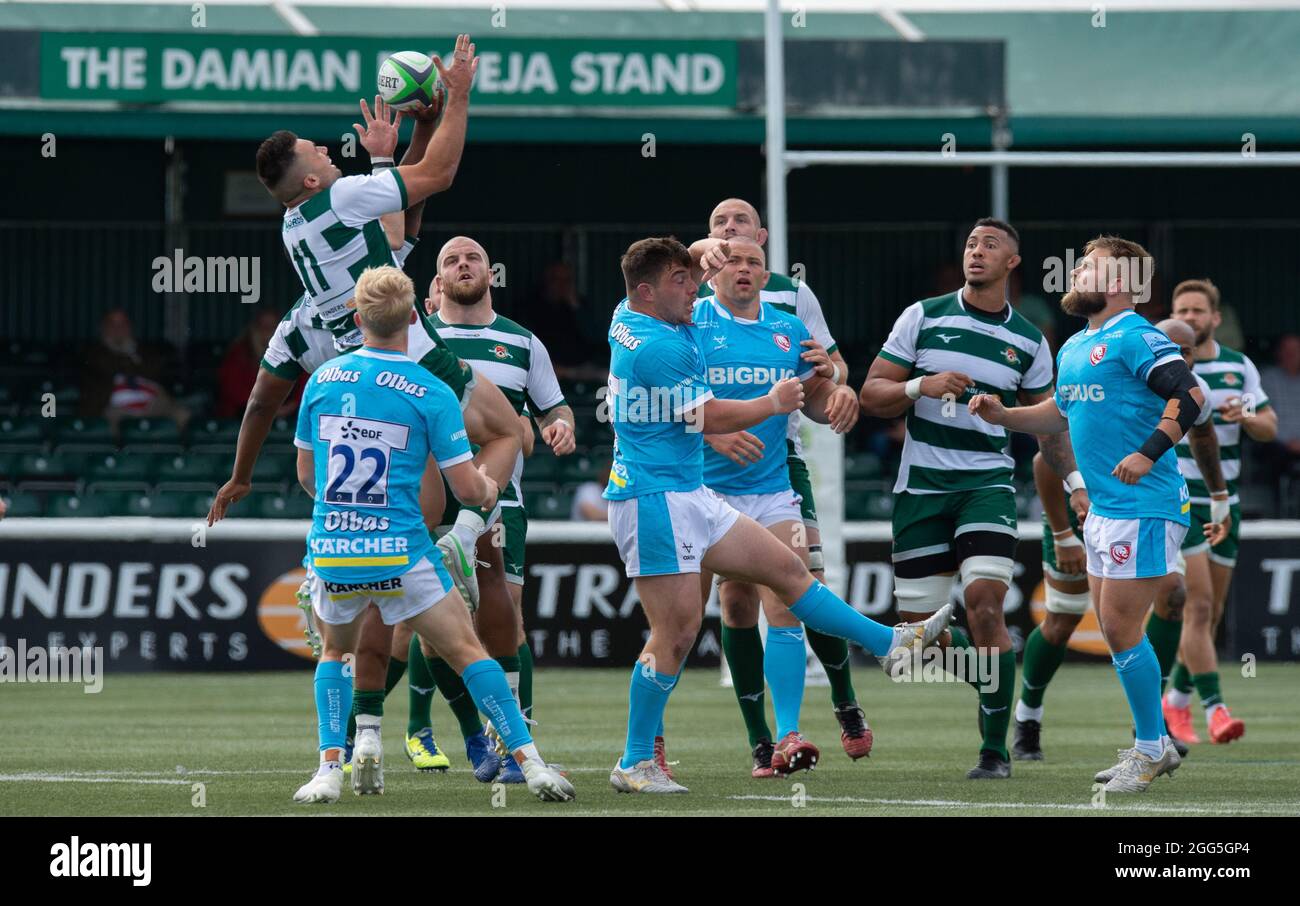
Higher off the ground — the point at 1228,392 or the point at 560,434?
the point at 1228,392

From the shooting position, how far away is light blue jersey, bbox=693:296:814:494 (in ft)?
31.0

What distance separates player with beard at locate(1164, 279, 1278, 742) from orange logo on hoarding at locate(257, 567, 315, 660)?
7.10 m

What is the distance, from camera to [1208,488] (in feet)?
38.0

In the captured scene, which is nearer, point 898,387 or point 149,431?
point 898,387

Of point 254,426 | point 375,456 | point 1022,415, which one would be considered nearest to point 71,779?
point 254,426

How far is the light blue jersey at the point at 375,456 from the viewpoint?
7.52 m

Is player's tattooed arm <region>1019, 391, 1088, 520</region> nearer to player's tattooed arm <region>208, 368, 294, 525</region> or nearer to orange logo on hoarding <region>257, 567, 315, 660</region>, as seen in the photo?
player's tattooed arm <region>208, 368, 294, 525</region>

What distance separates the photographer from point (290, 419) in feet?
69.2

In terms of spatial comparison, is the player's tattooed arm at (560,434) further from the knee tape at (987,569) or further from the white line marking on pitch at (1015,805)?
the white line marking on pitch at (1015,805)

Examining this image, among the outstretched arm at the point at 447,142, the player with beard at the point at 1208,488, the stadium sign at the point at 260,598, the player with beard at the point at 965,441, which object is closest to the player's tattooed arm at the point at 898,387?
the player with beard at the point at 965,441

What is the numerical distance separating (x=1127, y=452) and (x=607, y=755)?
3106mm

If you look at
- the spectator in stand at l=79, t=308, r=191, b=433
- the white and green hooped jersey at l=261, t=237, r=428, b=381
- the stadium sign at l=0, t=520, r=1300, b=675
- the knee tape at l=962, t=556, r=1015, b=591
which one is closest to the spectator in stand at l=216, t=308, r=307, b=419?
the spectator in stand at l=79, t=308, r=191, b=433

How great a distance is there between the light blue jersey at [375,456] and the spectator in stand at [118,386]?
13292mm

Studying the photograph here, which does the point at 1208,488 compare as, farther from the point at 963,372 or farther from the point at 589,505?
the point at 589,505
